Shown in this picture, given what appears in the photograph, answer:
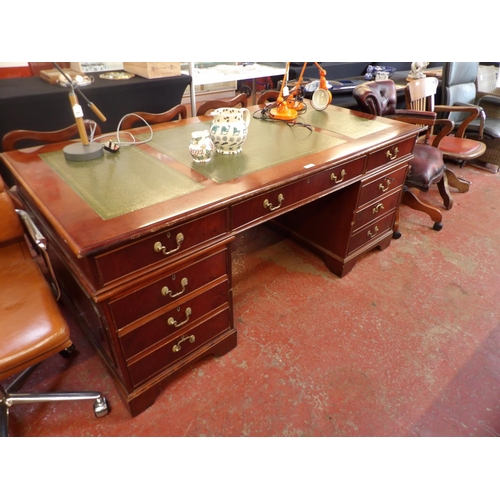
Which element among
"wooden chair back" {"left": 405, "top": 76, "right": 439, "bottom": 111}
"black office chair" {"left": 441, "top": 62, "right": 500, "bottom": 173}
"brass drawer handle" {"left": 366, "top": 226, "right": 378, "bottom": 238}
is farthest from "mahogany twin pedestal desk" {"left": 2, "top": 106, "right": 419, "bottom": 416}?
"black office chair" {"left": 441, "top": 62, "right": 500, "bottom": 173}

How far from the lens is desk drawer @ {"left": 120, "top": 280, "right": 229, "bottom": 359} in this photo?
1167 mm

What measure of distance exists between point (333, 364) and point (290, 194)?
0.80 m

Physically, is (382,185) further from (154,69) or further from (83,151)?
(154,69)

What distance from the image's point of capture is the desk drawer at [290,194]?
124cm

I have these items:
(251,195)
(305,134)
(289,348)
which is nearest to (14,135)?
(251,195)

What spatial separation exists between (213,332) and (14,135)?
1166 millimetres

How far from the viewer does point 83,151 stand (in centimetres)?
133

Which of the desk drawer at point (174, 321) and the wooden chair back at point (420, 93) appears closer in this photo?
the desk drawer at point (174, 321)

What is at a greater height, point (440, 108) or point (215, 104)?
point (215, 104)

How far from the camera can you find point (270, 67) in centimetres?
352

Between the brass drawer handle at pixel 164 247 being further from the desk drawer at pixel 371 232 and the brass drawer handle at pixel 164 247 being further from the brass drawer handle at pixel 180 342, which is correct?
the desk drawer at pixel 371 232

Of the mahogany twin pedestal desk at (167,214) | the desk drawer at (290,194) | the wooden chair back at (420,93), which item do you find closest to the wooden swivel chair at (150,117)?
the mahogany twin pedestal desk at (167,214)

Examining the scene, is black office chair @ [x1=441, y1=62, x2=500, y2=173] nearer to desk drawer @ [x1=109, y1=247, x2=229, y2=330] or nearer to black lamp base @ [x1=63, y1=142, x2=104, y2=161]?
desk drawer @ [x1=109, y1=247, x2=229, y2=330]

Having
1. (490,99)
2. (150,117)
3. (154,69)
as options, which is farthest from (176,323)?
(490,99)
